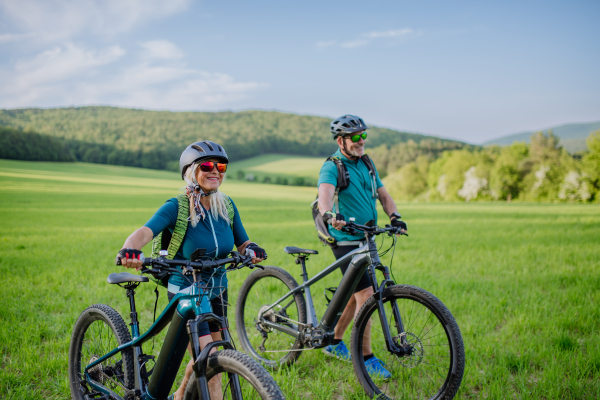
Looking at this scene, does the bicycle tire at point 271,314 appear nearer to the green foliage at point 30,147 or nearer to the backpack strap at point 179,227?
the backpack strap at point 179,227

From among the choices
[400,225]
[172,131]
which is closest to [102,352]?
[400,225]

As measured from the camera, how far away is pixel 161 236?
2826 mm

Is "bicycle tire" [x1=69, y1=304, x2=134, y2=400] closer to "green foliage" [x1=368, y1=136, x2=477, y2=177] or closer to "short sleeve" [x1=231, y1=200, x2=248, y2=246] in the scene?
"short sleeve" [x1=231, y1=200, x2=248, y2=246]

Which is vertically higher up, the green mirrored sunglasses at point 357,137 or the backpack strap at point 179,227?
the green mirrored sunglasses at point 357,137

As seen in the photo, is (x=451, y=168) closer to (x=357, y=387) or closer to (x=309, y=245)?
(x=309, y=245)

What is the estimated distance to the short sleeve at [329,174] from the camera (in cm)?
385

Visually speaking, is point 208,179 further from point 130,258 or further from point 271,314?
point 271,314

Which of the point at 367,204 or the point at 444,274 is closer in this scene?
the point at 367,204

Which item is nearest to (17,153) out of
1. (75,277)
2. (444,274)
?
(75,277)

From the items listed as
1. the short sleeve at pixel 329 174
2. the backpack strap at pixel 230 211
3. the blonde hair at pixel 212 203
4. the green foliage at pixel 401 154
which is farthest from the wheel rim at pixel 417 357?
the green foliage at pixel 401 154

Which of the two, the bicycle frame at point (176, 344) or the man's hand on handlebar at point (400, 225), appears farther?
the man's hand on handlebar at point (400, 225)

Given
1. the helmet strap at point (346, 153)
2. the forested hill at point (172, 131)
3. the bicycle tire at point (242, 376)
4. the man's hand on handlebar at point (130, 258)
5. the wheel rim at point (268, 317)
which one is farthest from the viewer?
the forested hill at point (172, 131)

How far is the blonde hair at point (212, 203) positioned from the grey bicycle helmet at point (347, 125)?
1.56 meters

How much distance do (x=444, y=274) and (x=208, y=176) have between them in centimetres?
674
